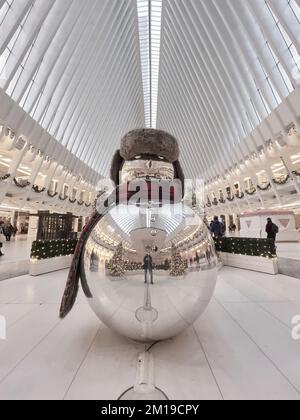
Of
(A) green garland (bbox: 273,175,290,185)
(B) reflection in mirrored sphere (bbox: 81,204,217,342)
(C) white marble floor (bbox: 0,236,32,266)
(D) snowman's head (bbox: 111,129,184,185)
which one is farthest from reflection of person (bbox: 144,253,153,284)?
(A) green garland (bbox: 273,175,290,185)

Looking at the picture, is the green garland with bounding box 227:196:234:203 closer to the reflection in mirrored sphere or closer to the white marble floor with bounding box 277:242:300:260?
the white marble floor with bounding box 277:242:300:260

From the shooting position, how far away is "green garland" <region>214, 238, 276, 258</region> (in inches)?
247

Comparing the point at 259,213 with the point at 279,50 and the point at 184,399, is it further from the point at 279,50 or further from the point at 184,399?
the point at 184,399

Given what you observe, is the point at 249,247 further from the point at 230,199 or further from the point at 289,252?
the point at 230,199

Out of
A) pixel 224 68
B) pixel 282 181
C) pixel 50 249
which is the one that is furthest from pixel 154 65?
pixel 50 249

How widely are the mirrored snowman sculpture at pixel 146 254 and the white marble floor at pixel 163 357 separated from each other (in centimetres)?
26

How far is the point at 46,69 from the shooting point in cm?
1869

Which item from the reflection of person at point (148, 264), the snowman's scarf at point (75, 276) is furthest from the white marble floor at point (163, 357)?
Answer: the reflection of person at point (148, 264)

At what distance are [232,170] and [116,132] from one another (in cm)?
2255

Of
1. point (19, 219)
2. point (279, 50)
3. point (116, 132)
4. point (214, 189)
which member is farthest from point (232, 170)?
point (19, 219)

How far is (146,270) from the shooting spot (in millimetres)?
1651

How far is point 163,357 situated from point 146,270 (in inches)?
29.7

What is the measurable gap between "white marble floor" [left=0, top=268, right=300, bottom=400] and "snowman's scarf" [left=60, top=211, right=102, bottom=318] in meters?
0.43
